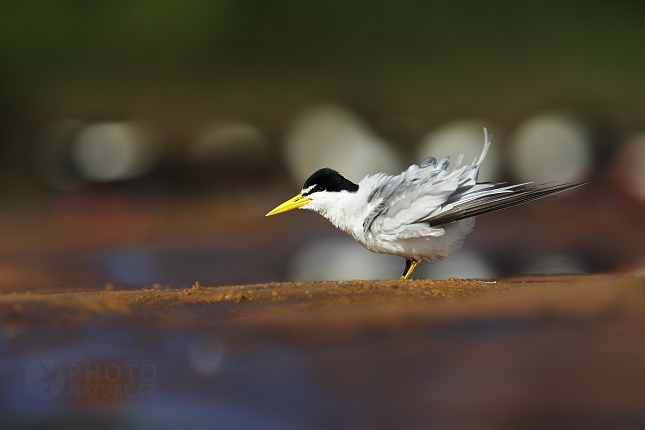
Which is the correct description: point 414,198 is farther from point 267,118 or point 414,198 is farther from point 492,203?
point 267,118

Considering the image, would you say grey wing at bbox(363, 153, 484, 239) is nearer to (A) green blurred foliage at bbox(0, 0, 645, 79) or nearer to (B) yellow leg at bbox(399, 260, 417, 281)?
(B) yellow leg at bbox(399, 260, 417, 281)

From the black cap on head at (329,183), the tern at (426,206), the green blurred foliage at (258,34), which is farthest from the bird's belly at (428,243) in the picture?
the green blurred foliage at (258,34)

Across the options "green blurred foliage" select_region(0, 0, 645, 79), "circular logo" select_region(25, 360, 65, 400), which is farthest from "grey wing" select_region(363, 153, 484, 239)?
"green blurred foliage" select_region(0, 0, 645, 79)

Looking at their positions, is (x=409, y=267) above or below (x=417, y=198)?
below

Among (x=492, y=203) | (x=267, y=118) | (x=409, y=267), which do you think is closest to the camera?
(x=492, y=203)

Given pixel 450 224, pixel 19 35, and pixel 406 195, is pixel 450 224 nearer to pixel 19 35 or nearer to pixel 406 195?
pixel 406 195

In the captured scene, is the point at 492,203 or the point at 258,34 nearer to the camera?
the point at 492,203

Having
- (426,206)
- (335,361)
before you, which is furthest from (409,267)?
(335,361)
